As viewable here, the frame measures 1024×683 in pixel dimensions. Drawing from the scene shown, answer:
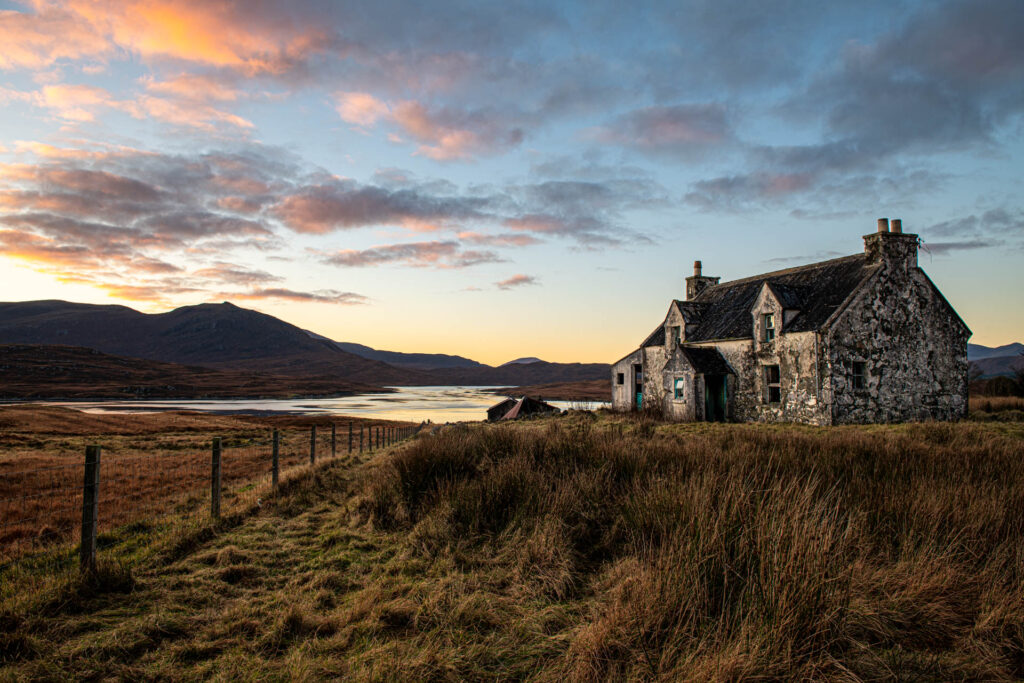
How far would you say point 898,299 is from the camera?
2264 cm

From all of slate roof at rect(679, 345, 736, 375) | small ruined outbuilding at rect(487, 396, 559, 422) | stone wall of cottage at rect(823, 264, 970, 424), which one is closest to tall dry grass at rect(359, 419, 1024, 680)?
stone wall of cottage at rect(823, 264, 970, 424)

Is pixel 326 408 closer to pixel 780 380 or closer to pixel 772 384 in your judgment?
pixel 772 384

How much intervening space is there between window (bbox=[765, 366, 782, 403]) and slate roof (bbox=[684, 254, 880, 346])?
1.88 metres

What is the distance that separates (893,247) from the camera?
74.0 feet

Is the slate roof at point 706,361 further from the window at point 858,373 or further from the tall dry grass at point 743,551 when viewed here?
the tall dry grass at point 743,551

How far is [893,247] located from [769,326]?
575 cm

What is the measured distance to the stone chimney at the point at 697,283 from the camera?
34.0 meters

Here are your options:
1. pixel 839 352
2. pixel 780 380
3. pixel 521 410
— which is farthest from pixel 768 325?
pixel 521 410

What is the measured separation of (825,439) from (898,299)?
1654 cm

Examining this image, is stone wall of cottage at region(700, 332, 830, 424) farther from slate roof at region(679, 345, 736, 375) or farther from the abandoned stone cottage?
slate roof at region(679, 345, 736, 375)

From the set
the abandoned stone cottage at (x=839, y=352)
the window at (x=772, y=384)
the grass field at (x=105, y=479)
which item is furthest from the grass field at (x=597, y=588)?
the window at (x=772, y=384)

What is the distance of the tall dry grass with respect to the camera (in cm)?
339

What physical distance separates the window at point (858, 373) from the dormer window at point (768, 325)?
340 cm

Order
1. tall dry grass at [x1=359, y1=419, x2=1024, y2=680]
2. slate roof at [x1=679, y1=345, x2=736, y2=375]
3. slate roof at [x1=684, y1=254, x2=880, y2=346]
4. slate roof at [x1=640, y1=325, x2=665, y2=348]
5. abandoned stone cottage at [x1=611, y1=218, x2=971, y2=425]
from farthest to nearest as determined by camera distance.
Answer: slate roof at [x1=640, y1=325, x2=665, y2=348]
slate roof at [x1=679, y1=345, x2=736, y2=375]
slate roof at [x1=684, y1=254, x2=880, y2=346]
abandoned stone cottage at [x1=611, y1=218, x2=971, y2=425]
tall dry grass at [x1=359, y1=419, x2=1024, y2=680]
